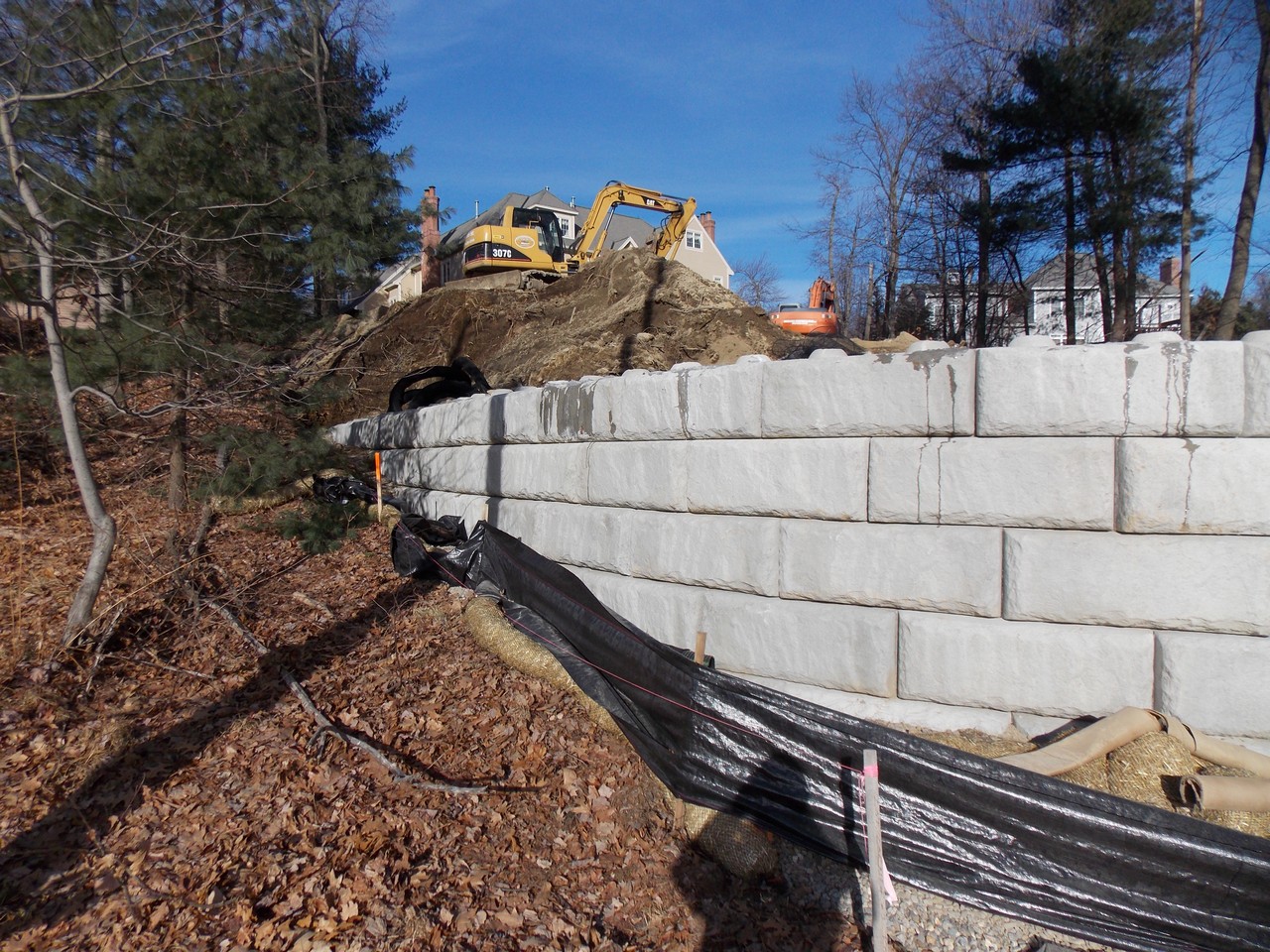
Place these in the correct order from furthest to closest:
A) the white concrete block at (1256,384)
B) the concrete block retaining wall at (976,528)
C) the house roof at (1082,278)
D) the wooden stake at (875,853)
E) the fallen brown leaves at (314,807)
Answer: the house roof at (1082,278) < the concrete block retaining wall at (976,528) < the white concrete block at (1256,384) < the fallen brown leaves at (314,807) < the wooden stake at (875,853)

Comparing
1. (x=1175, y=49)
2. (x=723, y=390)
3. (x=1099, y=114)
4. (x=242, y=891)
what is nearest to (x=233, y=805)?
(x=242, y=891)

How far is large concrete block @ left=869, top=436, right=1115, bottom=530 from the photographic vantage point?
3.79 meters

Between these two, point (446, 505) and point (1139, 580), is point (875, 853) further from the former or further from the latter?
point (446, 505)

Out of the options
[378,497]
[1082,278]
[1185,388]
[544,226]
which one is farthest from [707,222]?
[1185,388]

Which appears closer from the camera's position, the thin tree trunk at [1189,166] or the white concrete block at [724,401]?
the white concrete block at [724,401]

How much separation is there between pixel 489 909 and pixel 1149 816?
103 inches

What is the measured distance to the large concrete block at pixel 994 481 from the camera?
12.4 ft

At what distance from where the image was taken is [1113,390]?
12.2 ft

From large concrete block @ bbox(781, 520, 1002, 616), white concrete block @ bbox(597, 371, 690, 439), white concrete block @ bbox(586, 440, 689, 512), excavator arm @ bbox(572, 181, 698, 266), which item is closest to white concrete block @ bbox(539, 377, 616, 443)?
white concrete block @ bbox(597, 371, 690, 439)

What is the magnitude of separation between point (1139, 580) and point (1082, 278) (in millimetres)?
15051

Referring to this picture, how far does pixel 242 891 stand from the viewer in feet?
10.4

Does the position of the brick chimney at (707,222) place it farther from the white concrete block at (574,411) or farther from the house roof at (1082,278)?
the white concrete block at (574,411)

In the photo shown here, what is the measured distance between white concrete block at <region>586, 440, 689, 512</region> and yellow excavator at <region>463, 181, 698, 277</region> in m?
13.0

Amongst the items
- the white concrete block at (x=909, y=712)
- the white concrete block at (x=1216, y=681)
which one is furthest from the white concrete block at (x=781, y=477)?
the white concrete block at (x=1216, y=681)
